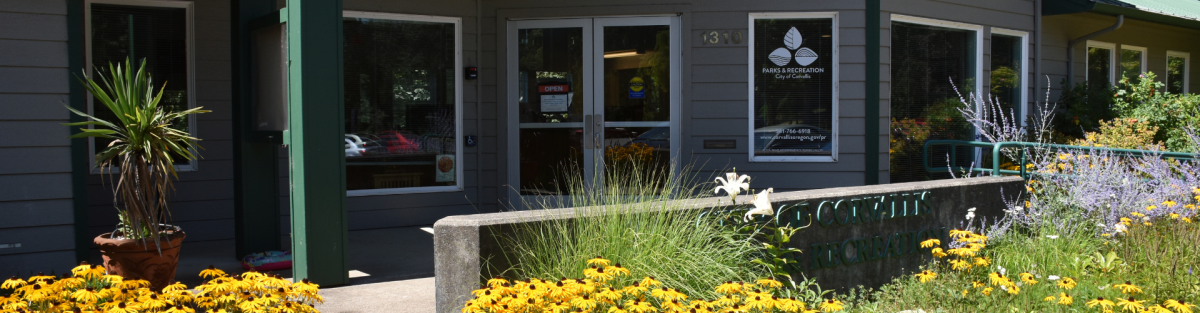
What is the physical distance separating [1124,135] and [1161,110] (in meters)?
1.15

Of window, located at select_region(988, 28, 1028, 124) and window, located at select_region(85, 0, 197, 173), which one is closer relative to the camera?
window, located at select_region(85, 0, 197, 173)

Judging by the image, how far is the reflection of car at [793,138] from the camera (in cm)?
753

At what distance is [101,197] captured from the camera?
20.8ft

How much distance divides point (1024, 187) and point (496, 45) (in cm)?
447

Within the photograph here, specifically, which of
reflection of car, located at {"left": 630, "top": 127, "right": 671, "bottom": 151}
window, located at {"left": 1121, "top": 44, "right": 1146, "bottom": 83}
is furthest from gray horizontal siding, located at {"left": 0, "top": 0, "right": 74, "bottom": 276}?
window, located at {"left": 1121, "top": 44, "right": 1146, "bottom": 83}

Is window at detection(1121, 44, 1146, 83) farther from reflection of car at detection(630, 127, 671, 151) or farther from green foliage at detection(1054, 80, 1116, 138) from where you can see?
reflection of car at detection(630, 127, 671, 151)

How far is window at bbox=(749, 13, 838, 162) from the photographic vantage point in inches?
294

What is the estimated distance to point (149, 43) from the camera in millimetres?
6457

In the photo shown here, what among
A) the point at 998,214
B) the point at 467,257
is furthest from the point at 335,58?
the point at 998,214

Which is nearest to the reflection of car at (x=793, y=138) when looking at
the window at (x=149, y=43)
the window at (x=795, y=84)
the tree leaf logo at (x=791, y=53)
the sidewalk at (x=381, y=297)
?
the window at (x=795, y=84)

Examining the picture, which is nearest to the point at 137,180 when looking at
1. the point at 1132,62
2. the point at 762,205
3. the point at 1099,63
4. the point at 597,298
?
the point at 597,298

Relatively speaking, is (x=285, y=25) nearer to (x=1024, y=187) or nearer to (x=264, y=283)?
(x=264, y=283)

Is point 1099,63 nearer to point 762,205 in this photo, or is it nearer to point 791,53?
point 791,53

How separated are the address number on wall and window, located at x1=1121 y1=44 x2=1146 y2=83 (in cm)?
652
